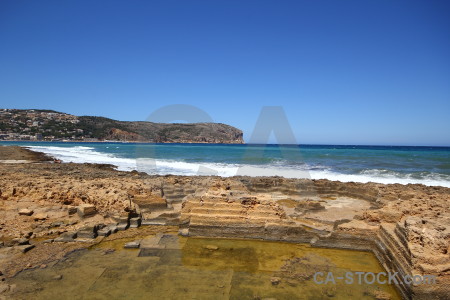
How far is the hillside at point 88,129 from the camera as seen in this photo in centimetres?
7900

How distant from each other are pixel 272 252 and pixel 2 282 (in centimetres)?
564

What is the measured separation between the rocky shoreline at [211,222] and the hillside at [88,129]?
73895 millimetres

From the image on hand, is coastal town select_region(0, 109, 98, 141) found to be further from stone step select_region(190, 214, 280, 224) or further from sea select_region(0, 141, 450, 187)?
stone step select_region(190, 214, 280, 224)

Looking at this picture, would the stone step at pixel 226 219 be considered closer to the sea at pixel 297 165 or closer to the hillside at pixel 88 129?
the sea at pixel 297 165

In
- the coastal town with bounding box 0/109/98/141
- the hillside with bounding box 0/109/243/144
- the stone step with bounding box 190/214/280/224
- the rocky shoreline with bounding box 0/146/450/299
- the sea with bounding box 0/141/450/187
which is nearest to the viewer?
the rocky shoreline with bounding box 0/146/450/299

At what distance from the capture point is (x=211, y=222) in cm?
780

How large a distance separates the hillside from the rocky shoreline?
7390 centimetres

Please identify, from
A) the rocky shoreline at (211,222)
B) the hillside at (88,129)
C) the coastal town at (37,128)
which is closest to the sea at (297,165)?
the rocky shoreline at (211,222)

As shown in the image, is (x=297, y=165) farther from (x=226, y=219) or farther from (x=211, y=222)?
(x=211, y=222)

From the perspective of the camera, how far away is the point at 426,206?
325 inches

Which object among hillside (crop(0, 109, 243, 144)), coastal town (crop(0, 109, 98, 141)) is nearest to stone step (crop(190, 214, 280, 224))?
hillside (crop(0, 109, 243, 144))

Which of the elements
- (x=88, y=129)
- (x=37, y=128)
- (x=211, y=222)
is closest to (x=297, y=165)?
(x=211, y=222)

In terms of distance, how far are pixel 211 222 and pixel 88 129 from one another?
88.9m

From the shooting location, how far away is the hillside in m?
79.0
